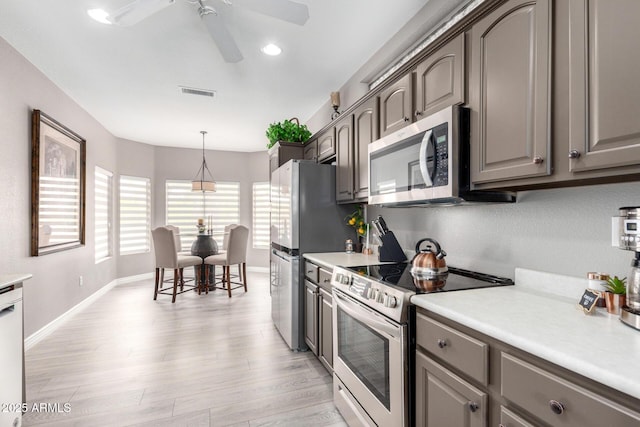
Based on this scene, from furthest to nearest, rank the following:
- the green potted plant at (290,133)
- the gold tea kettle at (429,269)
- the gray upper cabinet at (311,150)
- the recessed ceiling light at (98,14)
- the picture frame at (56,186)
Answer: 1. the green potted plant at (290,133)
2. the gray upper cabinet at (311,150)
3. the picture frame at (56,186)
4. the recessed ceiling light at (98,14)
5. the gold tea kettle at (429,269)

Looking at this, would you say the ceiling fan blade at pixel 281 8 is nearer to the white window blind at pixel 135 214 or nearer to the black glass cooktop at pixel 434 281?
the black glass cooktop at pixel 434 281

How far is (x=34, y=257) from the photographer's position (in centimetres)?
317

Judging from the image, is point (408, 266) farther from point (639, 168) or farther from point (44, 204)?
point (44, 204)

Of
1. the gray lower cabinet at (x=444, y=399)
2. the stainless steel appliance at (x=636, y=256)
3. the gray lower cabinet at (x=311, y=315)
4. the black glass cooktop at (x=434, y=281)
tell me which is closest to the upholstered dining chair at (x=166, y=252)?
the gray lower cabinet at (x=311, y=315)

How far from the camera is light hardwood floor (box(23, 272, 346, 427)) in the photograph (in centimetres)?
204

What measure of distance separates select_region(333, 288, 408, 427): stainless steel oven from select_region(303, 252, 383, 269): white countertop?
347 millimetres

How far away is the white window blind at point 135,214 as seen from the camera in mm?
6062

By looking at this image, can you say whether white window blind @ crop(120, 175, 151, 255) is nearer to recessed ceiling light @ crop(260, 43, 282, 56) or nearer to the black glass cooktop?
recessed ceiling light @ crop(260, 43, 282, 56)

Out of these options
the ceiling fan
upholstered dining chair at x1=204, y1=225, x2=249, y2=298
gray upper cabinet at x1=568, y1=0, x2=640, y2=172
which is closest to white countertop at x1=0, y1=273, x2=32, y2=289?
the ceiling fan

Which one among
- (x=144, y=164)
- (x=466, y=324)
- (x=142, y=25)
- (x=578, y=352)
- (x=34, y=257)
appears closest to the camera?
(x=578, y=352)

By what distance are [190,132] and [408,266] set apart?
4762 millimetres

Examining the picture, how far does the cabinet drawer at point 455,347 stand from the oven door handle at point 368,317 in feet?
0.37

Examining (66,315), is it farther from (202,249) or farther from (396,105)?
(396,105)

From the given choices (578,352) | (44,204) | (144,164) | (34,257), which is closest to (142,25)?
(44,204)
